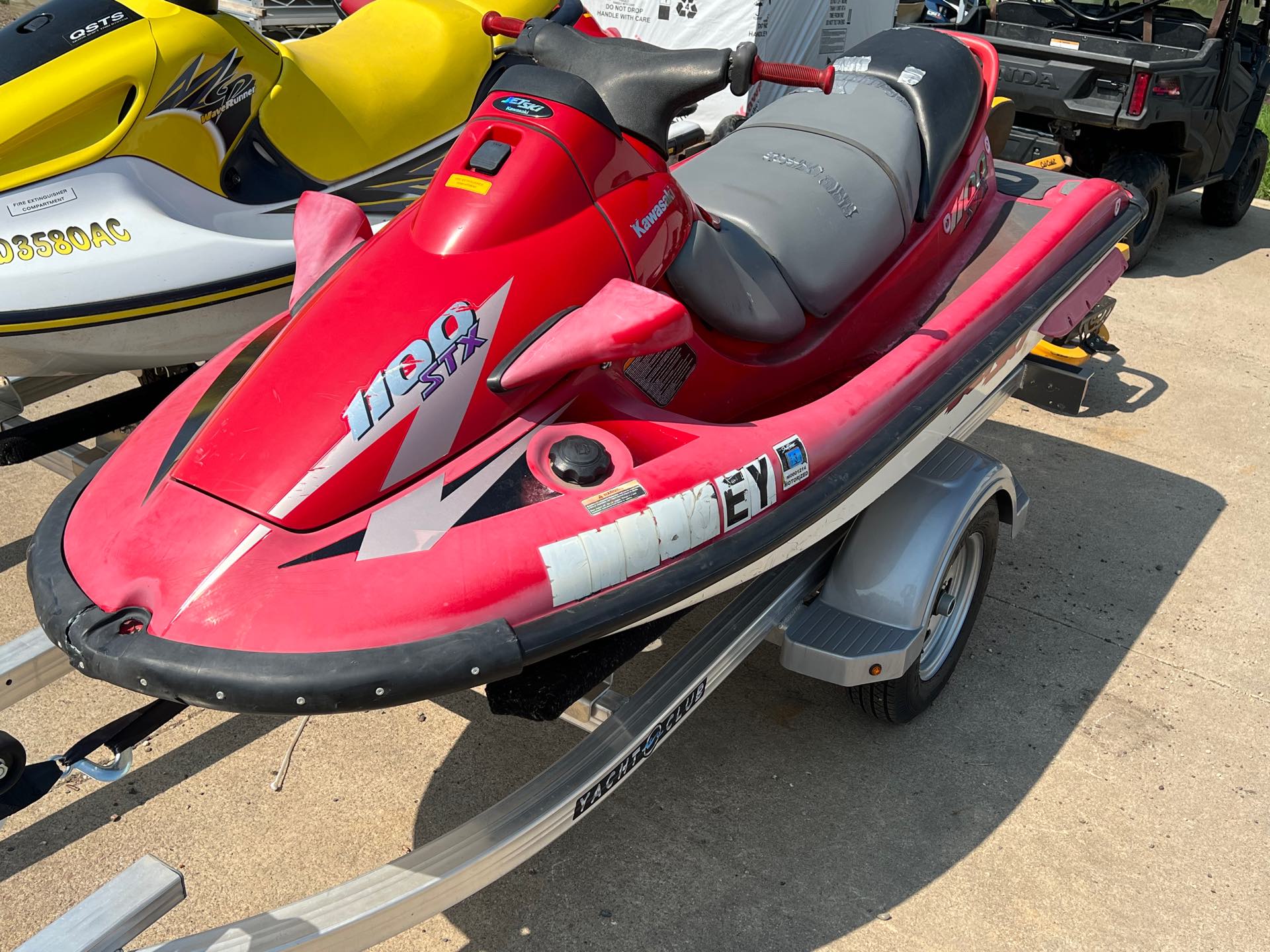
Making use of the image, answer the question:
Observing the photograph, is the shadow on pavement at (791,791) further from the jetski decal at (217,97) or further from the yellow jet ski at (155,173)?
the jetski decal at (217,97)

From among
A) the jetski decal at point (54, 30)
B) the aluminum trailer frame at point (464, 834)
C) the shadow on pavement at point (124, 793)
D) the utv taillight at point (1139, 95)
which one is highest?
the jetski decal at point (54, 30)

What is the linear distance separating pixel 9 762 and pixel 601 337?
1149 mm

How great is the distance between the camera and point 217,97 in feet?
10.2

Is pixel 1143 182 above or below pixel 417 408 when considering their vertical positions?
below

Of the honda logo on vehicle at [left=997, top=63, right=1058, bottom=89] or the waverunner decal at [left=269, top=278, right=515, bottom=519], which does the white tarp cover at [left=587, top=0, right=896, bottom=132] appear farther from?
the waverunner decal at [left=269, top=278, right=515, bottom=519]

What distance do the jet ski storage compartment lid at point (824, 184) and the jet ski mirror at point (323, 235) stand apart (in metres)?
0.86

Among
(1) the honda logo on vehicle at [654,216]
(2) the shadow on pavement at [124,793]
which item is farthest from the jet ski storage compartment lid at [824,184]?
(2) the shadow on pavement at [124,793]

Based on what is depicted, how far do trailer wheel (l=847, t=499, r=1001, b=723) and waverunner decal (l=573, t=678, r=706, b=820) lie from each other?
59 cm

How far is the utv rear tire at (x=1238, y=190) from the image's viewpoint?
268 inches

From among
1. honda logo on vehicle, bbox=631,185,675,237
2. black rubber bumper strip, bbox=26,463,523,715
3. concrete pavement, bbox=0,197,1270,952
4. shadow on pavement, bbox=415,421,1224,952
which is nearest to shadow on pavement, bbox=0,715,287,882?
concrete pavement, bbox=0,197,1270,952

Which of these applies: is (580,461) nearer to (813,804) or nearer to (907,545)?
(907,545)

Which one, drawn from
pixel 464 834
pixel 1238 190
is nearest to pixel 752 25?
pixel 1238 190

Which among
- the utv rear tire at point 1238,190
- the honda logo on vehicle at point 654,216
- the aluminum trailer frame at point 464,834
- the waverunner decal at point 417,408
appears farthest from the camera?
the utv rear tire at point 1238,190

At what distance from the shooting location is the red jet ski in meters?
1.66
